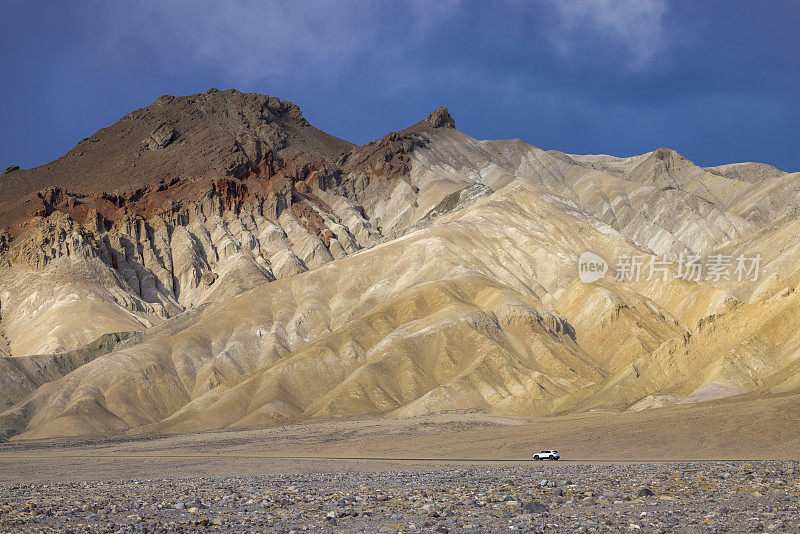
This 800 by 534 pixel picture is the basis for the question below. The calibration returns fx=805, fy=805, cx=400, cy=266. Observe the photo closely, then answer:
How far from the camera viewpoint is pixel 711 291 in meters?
114

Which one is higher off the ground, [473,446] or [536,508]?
[473,446]

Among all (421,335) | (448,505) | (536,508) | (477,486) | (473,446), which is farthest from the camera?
(421,335)

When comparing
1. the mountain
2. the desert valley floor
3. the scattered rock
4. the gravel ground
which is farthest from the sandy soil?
the scattered rock

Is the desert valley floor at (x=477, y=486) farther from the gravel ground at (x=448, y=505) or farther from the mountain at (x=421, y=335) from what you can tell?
the mountain at (x=421, y=335)

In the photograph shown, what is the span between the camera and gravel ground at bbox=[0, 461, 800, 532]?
19.1 metres

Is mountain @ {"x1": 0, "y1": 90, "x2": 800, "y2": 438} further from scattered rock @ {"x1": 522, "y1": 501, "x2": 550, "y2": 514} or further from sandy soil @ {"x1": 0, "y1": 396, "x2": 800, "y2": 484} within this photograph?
scattered rock @ {"x1": 522, "y1": 501, "x2": 550, "y2": 514}

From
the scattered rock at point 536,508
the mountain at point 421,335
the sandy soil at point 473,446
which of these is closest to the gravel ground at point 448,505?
the scattered rock at point 536,508

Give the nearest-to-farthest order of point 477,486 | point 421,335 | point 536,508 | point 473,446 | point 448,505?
point 536,508, point 448,505, point 477,486, point 473,446, point 421,335

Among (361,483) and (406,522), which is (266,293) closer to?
(361,483)

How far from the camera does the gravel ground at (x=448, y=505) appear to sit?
1909 cm

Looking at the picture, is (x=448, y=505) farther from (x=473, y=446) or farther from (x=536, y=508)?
(x=473, y=446)

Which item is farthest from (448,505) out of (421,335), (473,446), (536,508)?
(421,335)

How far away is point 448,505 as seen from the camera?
2245cm

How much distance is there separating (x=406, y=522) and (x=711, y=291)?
103380 millimetres
